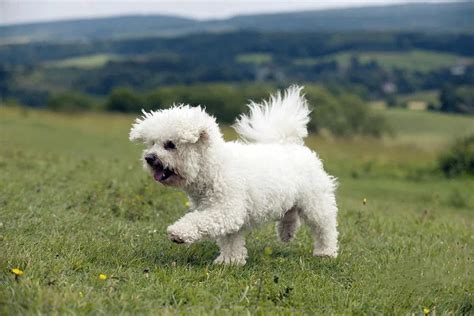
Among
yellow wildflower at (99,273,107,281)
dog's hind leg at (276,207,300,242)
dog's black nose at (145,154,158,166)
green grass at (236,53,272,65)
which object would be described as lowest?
green grass at (236,53,272,65)

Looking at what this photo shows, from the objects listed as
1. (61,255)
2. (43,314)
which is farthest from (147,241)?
(43,314)

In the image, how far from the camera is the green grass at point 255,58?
119 metres

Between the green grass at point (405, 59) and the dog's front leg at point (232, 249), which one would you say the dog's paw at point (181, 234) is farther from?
the green grass at point (405, 59)

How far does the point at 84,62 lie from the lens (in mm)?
123562

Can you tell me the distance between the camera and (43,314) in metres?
4.75

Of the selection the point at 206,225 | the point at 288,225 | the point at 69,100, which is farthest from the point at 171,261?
the point at 69,100

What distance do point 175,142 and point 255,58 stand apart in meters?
118

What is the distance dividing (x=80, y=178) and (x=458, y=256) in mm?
7001

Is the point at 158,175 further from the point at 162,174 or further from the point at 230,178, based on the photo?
the point at 230,178

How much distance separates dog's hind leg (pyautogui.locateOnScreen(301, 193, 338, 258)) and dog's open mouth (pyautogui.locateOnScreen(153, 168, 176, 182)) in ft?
6.26

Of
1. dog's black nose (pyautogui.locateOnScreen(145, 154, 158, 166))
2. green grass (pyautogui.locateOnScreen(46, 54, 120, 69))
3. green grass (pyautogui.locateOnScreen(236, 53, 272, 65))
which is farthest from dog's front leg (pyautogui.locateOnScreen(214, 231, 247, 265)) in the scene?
green grass (pyautogui.locateOnScreen(46, 54, 120, 69))

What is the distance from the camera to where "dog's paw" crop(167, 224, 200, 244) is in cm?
651

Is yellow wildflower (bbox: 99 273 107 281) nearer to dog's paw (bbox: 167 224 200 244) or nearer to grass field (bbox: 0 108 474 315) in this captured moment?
grass field (bbox: 0 108 474 315)

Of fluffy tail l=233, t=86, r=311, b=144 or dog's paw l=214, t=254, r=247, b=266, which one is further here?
fluffy tail l=233, t=86, r=311, b=144
